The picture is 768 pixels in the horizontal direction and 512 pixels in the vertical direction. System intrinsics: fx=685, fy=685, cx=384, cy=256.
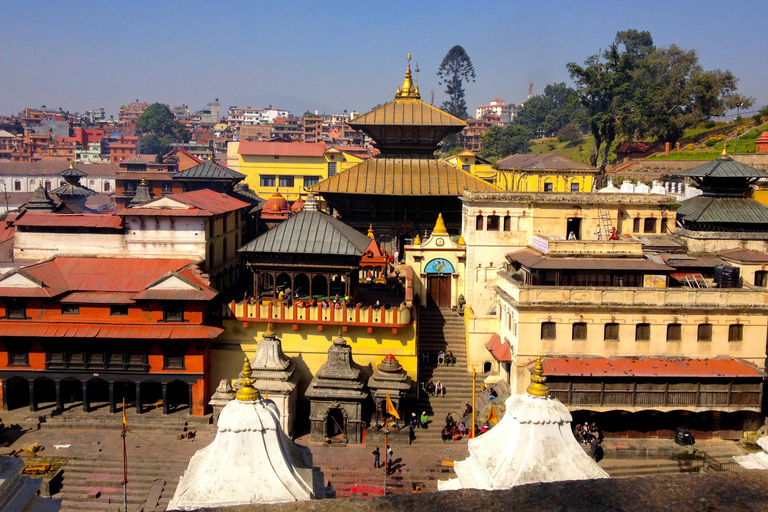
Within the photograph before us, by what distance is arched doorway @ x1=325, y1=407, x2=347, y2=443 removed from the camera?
29.7 m

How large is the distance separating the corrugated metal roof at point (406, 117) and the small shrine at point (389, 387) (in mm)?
19239

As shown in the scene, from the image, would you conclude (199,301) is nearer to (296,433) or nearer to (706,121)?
(296,433)

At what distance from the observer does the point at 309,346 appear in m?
32.9

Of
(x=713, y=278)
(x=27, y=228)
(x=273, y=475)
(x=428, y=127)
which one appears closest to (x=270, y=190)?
(x=428, y=127)

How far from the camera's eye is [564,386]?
28.6 meters

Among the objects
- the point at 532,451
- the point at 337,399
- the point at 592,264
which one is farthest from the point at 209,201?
the point at 532,451

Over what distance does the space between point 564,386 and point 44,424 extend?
22.9 m

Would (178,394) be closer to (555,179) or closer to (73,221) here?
(73,221)

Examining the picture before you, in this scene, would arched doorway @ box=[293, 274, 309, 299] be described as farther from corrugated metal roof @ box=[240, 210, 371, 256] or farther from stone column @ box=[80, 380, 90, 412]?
stone column @ box=[80, 380, 90, 412]

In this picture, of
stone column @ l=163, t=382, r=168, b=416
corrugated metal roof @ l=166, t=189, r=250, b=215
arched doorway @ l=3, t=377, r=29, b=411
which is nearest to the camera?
stone column @ l=163, t=382, r=168, b=416

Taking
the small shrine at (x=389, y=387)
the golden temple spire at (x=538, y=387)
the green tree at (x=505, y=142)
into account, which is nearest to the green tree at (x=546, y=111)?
the green tree at (x=505, y=142)

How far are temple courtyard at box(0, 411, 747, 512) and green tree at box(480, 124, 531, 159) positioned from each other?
9389 cm

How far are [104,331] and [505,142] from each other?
97486 mm

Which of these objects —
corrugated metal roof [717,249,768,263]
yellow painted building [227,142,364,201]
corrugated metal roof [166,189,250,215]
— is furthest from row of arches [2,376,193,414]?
yellow painted building [227,142,364,201]
